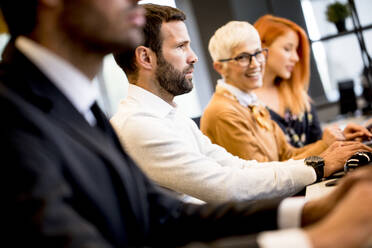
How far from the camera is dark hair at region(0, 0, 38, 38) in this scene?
39.0 inches

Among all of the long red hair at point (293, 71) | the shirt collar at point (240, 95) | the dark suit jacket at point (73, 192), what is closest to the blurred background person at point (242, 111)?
the shirt collar at point (240, 95)

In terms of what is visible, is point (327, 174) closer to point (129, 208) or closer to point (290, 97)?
point (129, 208)

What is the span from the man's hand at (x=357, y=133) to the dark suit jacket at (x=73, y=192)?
5.24 ft

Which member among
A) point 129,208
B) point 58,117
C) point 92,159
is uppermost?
point 58,117

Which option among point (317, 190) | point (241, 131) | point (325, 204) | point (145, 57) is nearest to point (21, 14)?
point (325, 204)

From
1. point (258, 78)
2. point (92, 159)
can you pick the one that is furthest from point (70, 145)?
point (258, 78)

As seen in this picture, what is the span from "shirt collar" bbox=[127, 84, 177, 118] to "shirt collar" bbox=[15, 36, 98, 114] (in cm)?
78

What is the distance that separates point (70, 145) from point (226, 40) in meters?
2.06

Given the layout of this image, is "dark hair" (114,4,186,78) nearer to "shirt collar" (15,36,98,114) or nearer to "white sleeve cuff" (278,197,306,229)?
"shirt collar" (15,36,98,114)

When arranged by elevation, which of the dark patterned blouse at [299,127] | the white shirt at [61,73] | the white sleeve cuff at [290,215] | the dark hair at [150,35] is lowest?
the dark patterned blouse at [299,127]

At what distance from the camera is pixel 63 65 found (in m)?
0.98

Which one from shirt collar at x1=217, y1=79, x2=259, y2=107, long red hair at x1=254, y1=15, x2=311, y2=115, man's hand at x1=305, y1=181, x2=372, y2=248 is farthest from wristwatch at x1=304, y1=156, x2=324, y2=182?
long red hair at x1=254, y1=15, x2=311, y2=115

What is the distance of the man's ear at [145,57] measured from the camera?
200 cm

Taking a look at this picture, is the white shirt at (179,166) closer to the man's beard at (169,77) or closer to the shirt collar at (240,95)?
the man's beard at (169,77)
